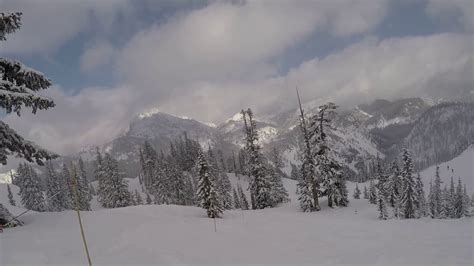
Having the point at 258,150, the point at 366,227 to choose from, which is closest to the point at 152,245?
the point at 366,227

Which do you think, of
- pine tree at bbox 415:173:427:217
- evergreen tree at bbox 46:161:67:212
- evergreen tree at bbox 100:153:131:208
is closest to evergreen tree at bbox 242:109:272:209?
pine tree at bbox 415:173:427:217

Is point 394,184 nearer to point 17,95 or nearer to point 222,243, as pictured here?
point 222,243

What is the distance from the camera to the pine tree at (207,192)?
27.9 m

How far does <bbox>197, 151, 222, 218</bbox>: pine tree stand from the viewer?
1099 inches

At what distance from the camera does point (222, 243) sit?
43.8 ft

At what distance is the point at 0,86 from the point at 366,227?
19196mm

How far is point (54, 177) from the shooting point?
3147 inches

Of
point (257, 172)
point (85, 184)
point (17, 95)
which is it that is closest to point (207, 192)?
point (257, 172)

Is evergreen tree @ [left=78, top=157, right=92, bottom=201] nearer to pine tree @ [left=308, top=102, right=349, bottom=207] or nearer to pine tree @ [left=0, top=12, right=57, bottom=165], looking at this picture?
pine tree @ [left=308, top=102, right=349, bottom=207]

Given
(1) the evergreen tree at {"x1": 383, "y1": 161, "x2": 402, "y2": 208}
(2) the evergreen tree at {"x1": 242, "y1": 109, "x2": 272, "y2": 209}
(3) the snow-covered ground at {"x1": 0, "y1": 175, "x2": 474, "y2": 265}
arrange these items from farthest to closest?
(1) the evergreen tree at {"x1": 383, "y1": 161, "x2": 402, "y2": 208} < (2) the evergreen tree at {"x1": 242, "y1": 109, "x2": 272, "y2": 209} < (3) the snow-covered ground at {"x1": 0, "y1": 175, "x2": 474, "y2": 265}

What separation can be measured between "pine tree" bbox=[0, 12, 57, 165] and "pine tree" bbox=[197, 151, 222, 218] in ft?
57.5

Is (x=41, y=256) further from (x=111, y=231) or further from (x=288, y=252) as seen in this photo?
(x=288, y=252)

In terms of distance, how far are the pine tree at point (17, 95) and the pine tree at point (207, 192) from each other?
17.5 m

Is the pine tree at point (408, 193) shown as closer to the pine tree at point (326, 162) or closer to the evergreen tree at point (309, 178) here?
the pine tree at point (326, 162)
